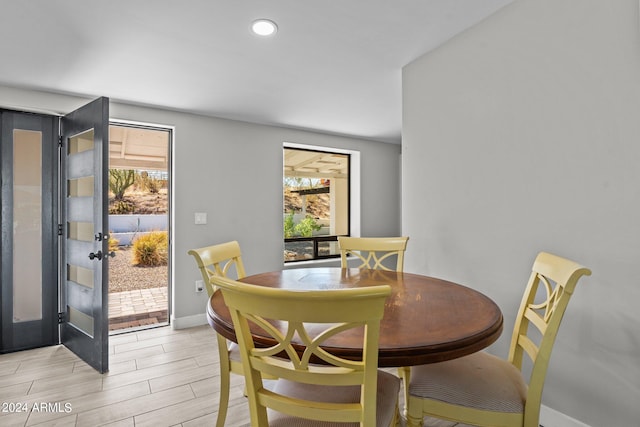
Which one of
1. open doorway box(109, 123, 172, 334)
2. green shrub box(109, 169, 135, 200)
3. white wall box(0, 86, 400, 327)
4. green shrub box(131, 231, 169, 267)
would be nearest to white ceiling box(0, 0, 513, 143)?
white wall box(0, 86, 400, 327)

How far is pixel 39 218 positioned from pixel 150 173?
2820 mm

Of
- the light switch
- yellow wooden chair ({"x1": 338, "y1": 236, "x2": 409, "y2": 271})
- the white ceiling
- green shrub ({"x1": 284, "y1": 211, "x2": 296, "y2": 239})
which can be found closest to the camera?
the white ceiling

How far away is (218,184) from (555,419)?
132 inches

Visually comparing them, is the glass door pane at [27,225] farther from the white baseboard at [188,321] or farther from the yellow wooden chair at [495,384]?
the yellow wooden chair at [495,384]

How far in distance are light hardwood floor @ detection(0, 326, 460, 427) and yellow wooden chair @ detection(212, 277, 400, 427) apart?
111 cm

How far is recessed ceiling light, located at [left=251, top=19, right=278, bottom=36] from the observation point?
1.87 m

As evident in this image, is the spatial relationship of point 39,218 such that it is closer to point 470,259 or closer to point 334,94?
point 334,94

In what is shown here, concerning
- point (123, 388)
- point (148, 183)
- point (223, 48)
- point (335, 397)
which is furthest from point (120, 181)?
point (335, 397)

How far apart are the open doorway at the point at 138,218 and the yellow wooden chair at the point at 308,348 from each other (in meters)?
4.36

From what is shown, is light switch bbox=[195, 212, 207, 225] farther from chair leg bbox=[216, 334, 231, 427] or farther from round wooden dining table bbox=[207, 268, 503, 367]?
chair leg bbox=[216, 334, 231, 427]

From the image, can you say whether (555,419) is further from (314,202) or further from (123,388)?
(314,202)

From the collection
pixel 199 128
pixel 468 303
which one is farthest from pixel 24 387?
pixel 468 303

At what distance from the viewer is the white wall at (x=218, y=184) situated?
11.3 ft

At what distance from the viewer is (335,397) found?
114 cm
